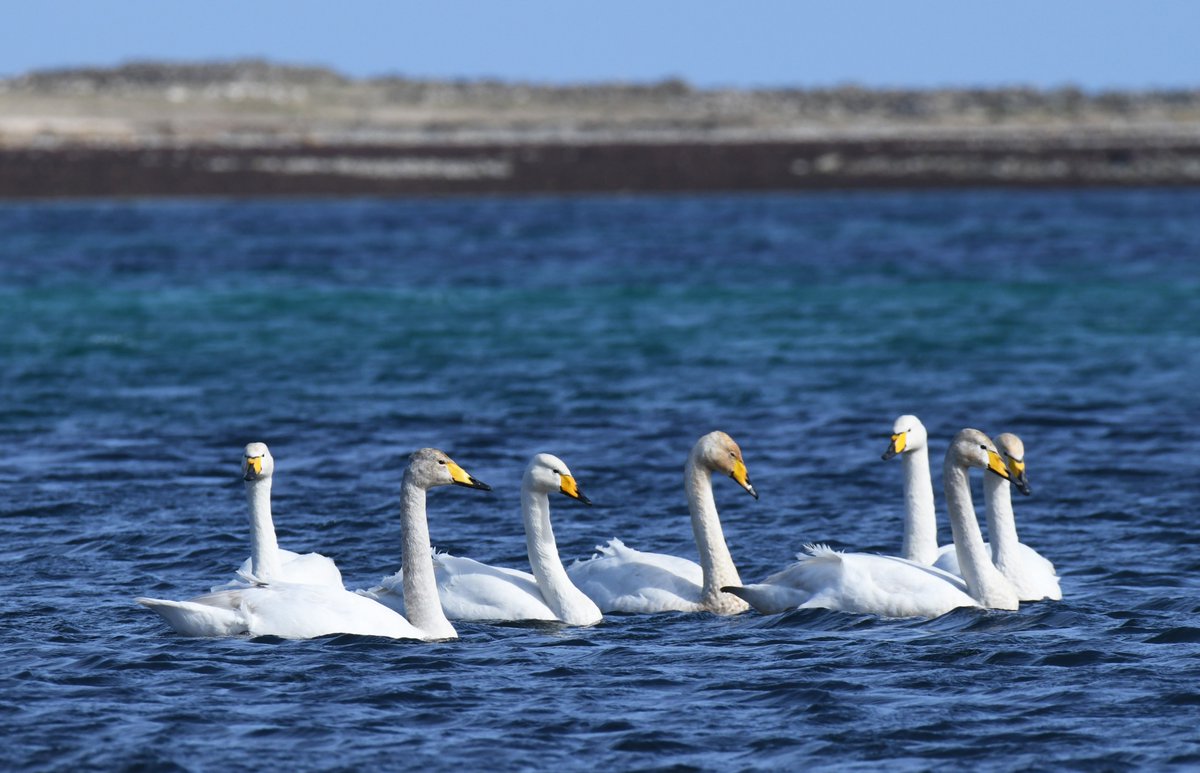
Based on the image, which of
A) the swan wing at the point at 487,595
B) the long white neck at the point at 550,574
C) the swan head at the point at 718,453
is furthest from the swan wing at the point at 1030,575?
the swan wing at the point at 487,595

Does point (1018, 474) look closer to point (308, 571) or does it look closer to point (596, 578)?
point (596, 578)

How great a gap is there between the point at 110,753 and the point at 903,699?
4153 millimetres

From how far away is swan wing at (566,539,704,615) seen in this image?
1296 centimetres

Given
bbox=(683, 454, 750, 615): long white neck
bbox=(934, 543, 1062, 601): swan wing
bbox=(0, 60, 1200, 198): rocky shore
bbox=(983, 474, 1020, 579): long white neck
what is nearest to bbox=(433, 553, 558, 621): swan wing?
bbox=(683, 454, 750, 615): long white neck

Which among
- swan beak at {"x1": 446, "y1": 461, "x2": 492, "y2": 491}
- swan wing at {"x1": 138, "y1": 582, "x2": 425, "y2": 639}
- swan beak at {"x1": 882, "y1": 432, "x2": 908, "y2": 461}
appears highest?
swan beak at {"x1": 446, "y1": 461, "x2": 492, "y2": 491}

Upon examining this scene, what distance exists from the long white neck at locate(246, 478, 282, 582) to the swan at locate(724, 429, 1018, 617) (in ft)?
9.79

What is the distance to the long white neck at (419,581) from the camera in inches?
477

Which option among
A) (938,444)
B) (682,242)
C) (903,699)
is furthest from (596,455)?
(682,242)

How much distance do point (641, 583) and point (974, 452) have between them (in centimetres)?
233

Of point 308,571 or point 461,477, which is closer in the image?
point 461,477

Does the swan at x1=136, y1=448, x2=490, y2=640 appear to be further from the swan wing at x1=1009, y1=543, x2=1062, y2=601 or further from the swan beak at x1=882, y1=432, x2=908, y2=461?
the swan wing at x1=1009, y1=543, x2=1062, y2=601

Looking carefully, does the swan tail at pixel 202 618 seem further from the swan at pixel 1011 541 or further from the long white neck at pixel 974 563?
the swan at pixel 1011 541

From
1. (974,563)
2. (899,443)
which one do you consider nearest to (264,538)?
(899,443)

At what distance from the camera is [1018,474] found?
13117 mm
